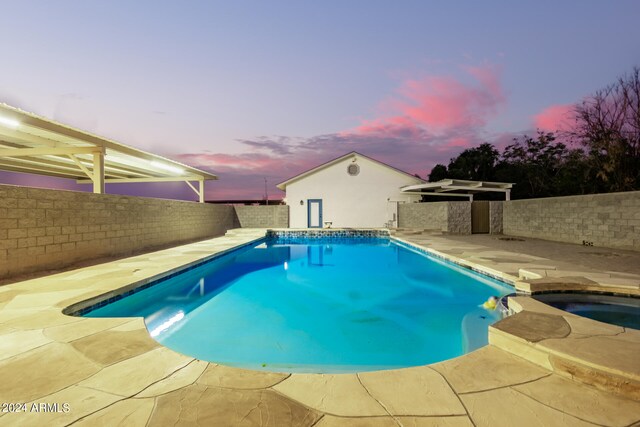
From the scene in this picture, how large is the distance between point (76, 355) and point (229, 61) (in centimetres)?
1136

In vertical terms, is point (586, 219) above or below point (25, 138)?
below

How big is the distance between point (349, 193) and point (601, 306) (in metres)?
14.6

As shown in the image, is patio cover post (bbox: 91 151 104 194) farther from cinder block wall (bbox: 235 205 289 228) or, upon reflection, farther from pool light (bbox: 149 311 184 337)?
cinder block wall (bbox: 235 205 289 228)

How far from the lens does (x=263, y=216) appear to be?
60.6 feet

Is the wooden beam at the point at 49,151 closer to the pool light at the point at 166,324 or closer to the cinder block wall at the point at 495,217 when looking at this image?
the pool light at the point at 166,324

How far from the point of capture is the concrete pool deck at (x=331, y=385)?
1.53 metres

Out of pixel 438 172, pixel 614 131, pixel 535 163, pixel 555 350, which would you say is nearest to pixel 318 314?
pixel 555 350

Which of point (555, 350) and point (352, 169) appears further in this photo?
point (352, 169)

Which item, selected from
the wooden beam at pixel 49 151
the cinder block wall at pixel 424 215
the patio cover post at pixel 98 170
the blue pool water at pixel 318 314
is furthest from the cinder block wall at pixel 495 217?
the wooden beam at pixel 49 151

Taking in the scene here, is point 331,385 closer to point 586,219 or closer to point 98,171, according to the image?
point 98,171

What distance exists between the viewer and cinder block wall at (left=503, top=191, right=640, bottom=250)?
755cm

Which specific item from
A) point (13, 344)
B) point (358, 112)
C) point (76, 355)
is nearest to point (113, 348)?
point (76, 355)

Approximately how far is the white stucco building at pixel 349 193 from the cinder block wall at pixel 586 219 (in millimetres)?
7117

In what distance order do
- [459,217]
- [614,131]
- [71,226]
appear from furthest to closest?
[459,217] < [614,131] < [71,226]
